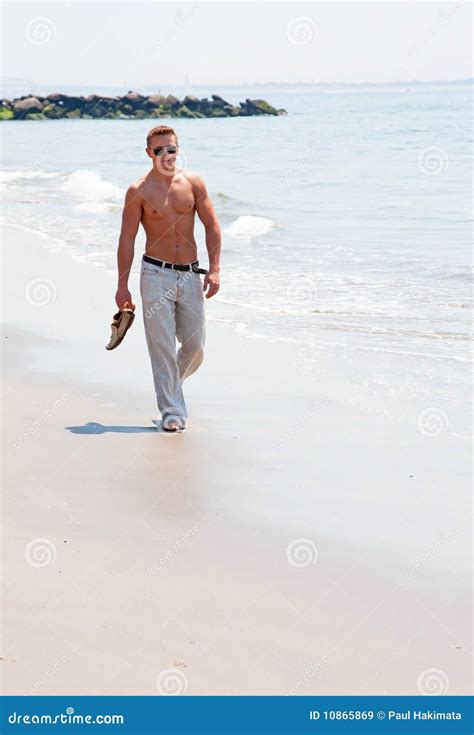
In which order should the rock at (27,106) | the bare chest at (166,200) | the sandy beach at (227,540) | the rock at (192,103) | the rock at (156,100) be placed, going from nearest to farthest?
the sandy beach at (227,540) < the bare chest at (166,200) < the rock at (27,106) < the rock at (156,100) < the rock at (192,103)

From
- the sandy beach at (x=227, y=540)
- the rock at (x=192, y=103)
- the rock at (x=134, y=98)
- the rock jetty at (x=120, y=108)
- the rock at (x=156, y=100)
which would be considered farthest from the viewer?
the rock at (x=192, y=103)

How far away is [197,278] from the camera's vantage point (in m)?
7.06

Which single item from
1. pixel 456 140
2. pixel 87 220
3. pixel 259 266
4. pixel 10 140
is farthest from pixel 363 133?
pixel 259 266

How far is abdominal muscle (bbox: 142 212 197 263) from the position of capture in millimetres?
6875

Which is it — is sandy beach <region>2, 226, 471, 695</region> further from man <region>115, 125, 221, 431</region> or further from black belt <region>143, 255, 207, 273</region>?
black belt <region>143, 255, 207, 273</region>

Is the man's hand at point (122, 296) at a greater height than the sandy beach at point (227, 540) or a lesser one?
greater

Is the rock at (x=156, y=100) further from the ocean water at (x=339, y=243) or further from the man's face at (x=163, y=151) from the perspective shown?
the man's face at (x=163, y=151)

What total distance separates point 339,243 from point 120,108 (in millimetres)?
70837

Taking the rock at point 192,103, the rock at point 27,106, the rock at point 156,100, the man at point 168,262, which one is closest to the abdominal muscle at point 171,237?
the man at point 168,262

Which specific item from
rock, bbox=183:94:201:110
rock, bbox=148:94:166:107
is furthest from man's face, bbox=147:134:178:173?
rock, bbox=183:94:201:110

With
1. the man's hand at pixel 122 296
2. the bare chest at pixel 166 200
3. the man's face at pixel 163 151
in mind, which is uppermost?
the man's face at pixel 163 151

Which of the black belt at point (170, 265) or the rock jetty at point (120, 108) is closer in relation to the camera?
the black belt at point (170, 265)

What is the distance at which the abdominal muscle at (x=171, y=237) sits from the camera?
688cm
